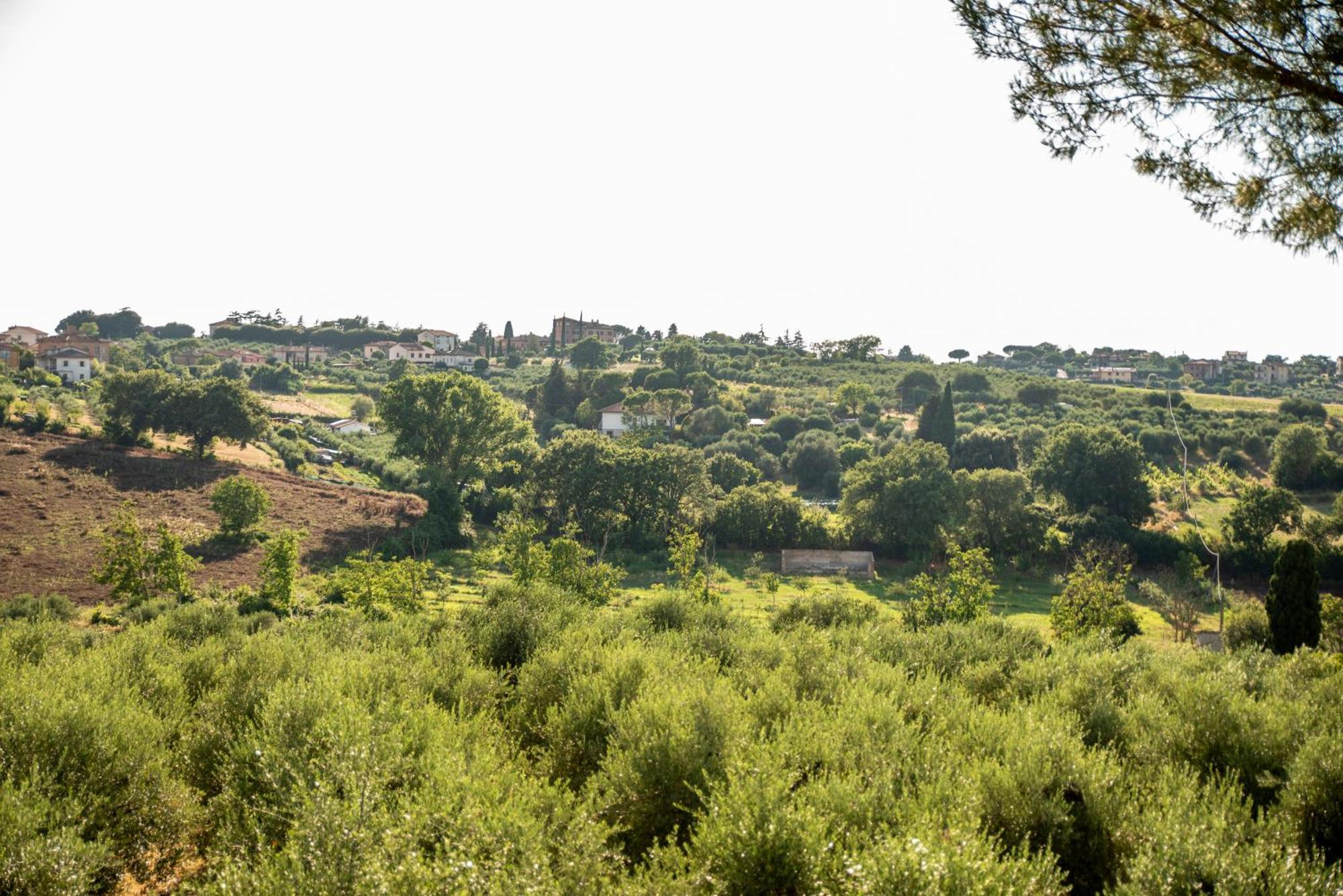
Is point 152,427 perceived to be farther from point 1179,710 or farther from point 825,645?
point 1179,710

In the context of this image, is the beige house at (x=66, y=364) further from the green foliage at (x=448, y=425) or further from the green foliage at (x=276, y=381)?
the green foliage at (x=448, y=425)

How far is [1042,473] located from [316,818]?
5100 centimetres

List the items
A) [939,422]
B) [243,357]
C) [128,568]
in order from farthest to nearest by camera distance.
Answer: [243,357]
[939,422]
[128,568]

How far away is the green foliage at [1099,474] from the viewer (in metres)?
46.8

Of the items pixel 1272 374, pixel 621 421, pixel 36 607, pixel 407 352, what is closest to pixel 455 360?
pixel 407 352

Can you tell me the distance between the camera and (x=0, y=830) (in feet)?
→ 20.2

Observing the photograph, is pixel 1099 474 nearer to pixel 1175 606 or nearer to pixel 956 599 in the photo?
pixel 1175 606

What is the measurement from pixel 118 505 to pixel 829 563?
34971 millimetres

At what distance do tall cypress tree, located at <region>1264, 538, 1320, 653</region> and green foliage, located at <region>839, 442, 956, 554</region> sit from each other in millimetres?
20491

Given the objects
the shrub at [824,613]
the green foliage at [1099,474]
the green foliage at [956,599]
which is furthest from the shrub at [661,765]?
the green foliage at [1099,474]

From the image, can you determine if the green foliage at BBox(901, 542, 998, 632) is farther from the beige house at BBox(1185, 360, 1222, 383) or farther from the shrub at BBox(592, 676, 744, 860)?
the beige house at BBox(1185, 360, 1222, 383)

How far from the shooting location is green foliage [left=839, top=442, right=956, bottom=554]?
43906 mm

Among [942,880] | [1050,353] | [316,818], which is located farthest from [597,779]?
[1050,353]

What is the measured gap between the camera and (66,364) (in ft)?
259
